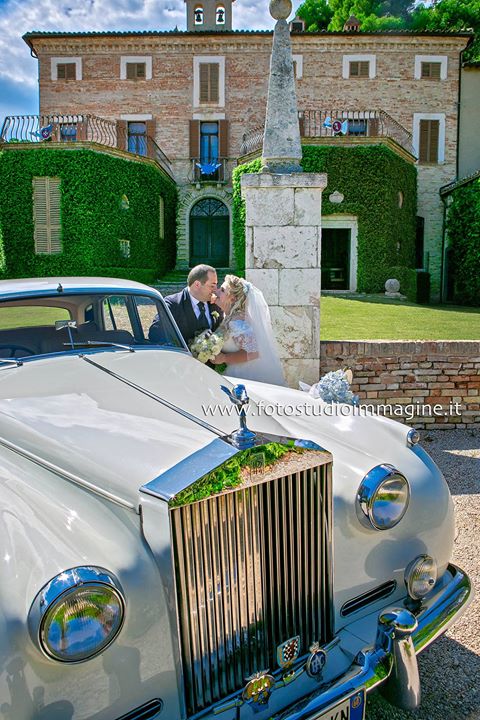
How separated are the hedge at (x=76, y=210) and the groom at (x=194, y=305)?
1459cm

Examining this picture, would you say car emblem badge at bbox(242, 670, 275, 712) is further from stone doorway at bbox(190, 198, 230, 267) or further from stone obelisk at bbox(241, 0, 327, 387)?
stone doorway at bbox(190, 198, 230, 267)

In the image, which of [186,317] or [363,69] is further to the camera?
[363,69]

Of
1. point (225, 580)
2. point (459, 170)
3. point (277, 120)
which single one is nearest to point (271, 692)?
point (225, 580)

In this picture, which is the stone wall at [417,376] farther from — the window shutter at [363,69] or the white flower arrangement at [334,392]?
the window shutter at [363,69]

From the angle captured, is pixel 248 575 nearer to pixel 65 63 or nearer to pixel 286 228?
pixel 286 228

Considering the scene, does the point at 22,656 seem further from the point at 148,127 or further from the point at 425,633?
the point at 148,127

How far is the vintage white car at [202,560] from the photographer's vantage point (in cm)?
157

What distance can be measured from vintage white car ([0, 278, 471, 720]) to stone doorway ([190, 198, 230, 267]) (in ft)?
73.2

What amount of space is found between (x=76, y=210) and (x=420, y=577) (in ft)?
62.3

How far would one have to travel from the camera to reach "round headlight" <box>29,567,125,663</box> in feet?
4.90

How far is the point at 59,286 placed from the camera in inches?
130

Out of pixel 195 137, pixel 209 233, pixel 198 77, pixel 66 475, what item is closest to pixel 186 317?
pixel 66 475

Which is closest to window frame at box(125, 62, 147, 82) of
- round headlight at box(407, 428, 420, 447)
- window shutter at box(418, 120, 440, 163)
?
window shutter at box(418, 120, 440, 163)

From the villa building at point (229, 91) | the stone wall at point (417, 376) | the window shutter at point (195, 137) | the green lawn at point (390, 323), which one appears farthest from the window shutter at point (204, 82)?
the stone wall at point (417, 376)
